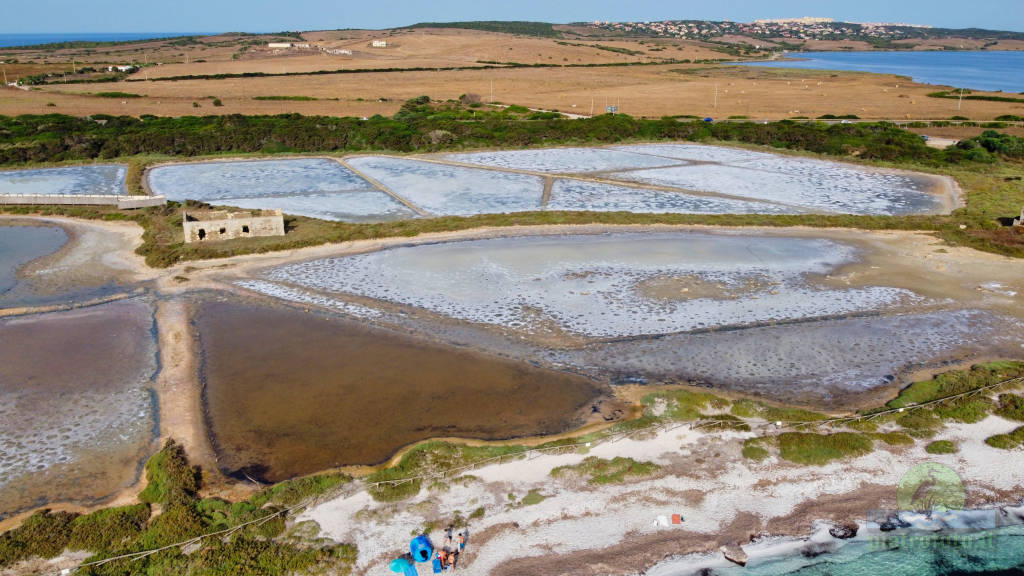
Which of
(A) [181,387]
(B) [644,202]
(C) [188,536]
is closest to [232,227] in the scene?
(A) [181,387]

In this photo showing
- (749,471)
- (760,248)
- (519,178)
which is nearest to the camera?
(749,471)

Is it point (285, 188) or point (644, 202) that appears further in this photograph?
point (285, 188)

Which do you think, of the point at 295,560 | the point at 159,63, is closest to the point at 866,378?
the point at 295,560

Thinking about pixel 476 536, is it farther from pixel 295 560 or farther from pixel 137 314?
pixel 137 314

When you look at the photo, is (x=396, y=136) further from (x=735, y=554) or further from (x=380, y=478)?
(x=735, y=554)

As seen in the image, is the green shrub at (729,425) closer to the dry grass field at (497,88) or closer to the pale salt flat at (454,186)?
the pale salt flat at (454,186)

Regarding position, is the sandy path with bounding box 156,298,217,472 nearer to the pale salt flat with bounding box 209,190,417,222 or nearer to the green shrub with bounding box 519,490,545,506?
the green shrub with bounding box 519,490,545,506
